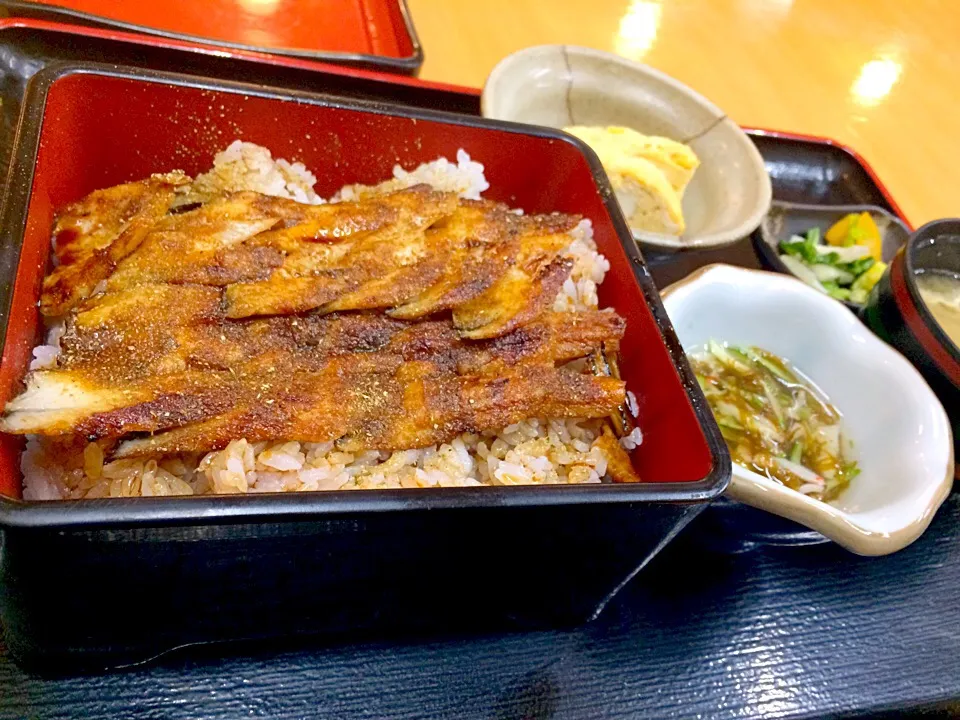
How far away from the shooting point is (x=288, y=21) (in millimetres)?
2461

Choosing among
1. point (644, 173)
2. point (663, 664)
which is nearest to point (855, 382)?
point (644, 173)

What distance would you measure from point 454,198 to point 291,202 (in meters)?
0.34

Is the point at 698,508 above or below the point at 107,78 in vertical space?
below

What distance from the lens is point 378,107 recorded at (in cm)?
152

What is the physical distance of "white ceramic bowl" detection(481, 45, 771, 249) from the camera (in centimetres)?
210

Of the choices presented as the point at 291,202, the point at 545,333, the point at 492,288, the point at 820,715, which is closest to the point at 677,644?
the point at 820,715

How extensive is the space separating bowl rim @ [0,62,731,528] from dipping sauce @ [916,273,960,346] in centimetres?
117

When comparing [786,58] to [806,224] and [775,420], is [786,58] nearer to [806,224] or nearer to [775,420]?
[806,224]

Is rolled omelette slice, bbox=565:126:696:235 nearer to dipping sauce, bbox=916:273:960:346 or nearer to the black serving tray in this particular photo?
dipping sauce, bbox=916:273:960:346

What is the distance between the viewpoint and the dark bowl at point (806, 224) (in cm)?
214

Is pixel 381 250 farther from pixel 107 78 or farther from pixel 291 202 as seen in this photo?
pixel 107 78

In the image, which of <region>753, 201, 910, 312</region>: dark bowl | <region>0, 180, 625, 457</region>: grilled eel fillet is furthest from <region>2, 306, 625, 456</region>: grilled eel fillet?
<region>753, 201, 910, 312</region>: dark bowl

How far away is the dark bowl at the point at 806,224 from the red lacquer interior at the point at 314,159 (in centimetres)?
83

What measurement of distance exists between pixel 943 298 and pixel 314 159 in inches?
72.5
